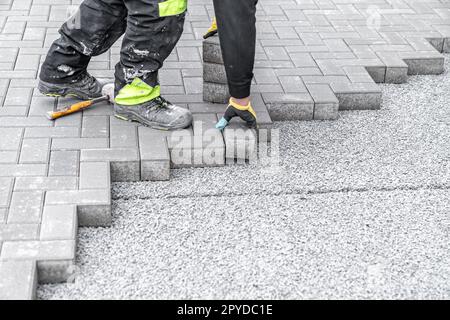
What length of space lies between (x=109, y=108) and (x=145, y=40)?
0.63 metres

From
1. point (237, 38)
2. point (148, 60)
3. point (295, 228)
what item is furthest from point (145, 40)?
point (295, 228)

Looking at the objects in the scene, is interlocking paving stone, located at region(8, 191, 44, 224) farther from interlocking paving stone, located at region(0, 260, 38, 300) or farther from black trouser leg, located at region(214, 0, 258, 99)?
black trouser leg, located at region(214, 0, 258, 99)

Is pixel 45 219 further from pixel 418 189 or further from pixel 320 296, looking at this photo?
pixel 418 189

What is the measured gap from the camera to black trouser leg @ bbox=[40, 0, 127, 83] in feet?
13.0

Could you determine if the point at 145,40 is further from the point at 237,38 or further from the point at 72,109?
the point at 72,109

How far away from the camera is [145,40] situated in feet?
12.5

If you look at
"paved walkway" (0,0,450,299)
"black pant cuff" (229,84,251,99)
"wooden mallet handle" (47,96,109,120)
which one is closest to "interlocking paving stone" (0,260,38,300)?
"paved walkway" (0,0,450,299)

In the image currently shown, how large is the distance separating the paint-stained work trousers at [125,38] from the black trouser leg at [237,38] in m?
0.30

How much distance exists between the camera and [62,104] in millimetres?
4266

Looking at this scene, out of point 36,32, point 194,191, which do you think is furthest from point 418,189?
point 36,32

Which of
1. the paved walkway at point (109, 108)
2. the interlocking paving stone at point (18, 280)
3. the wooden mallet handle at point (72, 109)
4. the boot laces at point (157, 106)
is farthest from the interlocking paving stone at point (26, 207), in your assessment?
the boot laces at point (157, 106)

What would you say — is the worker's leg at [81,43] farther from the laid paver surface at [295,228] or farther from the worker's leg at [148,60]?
the laid paver surface at [295,228]

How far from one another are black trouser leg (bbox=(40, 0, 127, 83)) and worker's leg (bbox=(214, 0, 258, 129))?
0.67m

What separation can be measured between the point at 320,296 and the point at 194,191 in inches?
39.8
